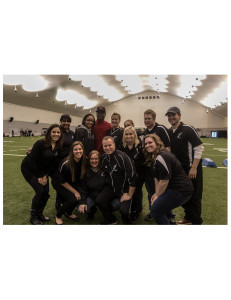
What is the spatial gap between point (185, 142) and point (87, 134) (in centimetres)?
155

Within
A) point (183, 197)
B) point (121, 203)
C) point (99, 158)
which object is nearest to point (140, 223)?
point (121, 203)

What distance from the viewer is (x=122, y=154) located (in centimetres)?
270

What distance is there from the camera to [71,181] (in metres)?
2.89

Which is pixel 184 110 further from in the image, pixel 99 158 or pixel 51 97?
pixel 99 158

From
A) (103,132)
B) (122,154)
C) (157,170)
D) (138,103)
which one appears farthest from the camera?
(138,103)

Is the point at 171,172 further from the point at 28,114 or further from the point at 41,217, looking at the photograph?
the point at 28,114

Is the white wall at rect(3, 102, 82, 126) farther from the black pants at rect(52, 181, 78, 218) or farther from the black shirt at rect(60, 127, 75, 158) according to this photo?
the black pants at rect(52, 181, 78, 218)

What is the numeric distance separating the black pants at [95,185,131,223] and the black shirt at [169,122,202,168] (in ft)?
3.18

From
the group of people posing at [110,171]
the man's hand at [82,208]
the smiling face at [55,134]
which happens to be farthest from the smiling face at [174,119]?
the man's hand at [82,208]

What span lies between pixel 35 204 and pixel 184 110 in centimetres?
3001

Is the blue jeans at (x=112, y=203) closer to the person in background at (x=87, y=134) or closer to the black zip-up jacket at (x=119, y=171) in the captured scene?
the black zip-up jacket at (x=119, y=171)

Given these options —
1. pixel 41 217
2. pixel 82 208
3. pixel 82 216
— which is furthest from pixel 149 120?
pixel 41 217

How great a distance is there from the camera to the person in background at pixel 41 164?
8.89 ft

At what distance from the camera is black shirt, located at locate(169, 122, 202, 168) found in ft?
8.72
